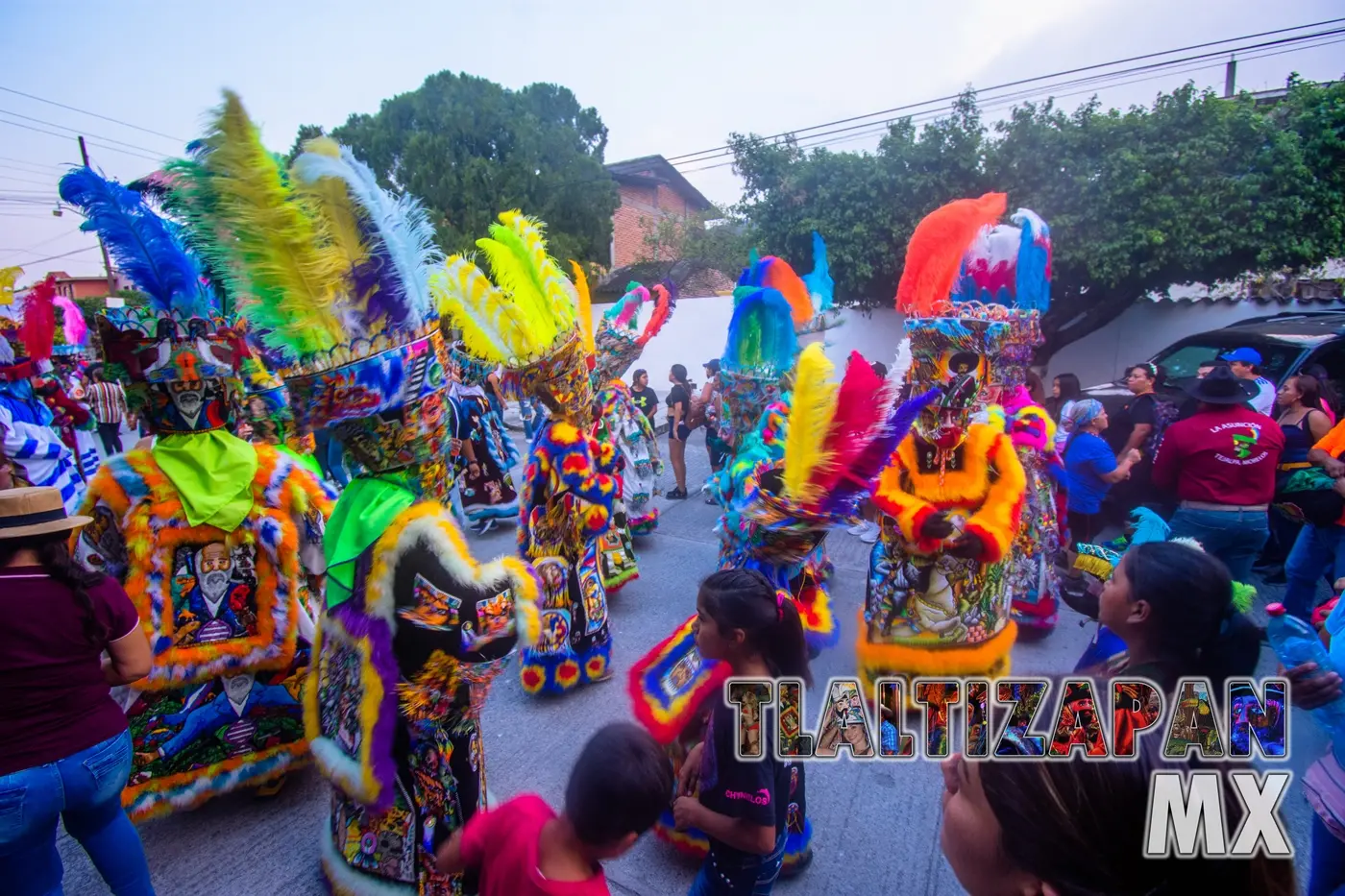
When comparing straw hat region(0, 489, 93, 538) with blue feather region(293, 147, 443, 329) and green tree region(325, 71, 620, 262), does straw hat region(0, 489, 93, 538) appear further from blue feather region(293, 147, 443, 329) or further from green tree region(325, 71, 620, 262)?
green tree region(325, 71, 620, 262)

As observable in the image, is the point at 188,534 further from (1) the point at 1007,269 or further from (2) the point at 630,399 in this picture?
(2) the point at 630,399

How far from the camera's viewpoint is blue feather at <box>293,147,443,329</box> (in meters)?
1.76

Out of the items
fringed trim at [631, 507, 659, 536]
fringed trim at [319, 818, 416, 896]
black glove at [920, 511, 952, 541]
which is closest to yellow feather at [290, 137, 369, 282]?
fringed trim at [319, 818, 416, 896]

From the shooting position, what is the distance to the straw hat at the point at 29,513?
1729mm

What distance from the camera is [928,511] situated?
308cm

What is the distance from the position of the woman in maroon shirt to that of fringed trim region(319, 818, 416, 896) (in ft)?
1.98

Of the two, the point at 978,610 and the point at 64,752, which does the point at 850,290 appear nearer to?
the point at 978,610

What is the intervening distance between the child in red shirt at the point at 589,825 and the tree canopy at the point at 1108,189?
9.65 metres

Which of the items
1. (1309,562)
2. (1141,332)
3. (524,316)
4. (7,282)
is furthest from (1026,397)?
(1141,332)

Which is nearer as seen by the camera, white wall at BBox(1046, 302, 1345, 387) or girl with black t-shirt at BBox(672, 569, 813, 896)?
girl with black t-shirt at BBox(672, 569, 813, 896)

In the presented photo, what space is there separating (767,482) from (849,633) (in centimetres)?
211

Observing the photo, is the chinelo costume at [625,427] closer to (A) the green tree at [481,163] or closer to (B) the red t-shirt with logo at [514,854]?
(B) the red t-shirt with logo at [514,854]

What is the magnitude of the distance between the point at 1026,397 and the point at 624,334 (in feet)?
10.7

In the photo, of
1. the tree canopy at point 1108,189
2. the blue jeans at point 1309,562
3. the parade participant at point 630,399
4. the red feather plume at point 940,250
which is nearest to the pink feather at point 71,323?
the parade participant at point 630,399
